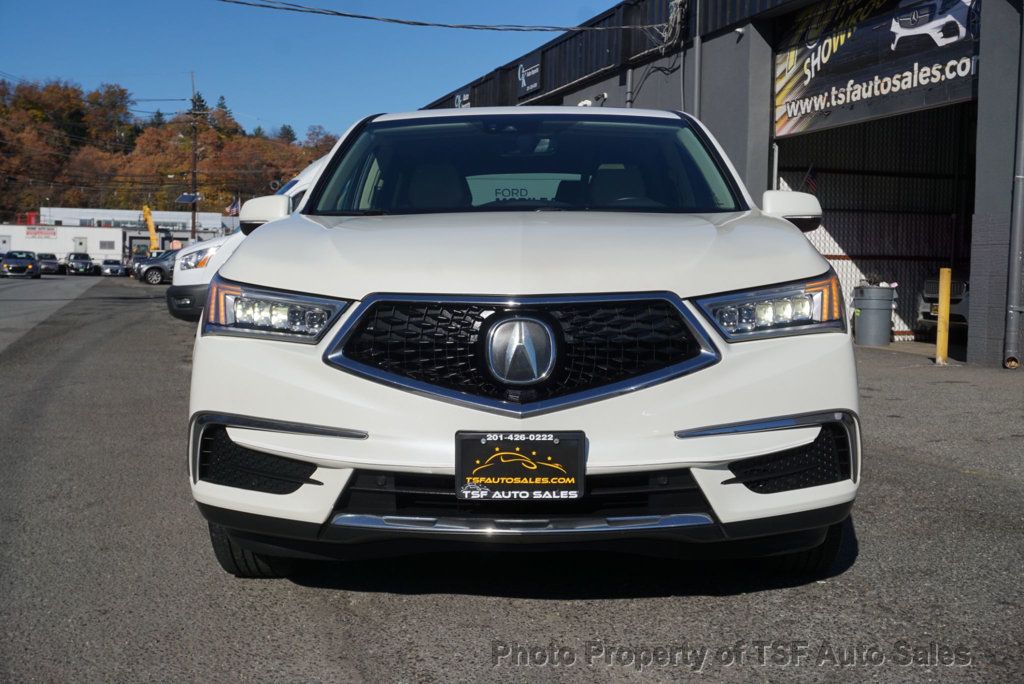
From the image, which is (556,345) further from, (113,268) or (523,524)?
(113,268)

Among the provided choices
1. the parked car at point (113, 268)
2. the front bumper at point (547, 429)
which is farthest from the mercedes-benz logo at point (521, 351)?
the parked car at point (113, 268)

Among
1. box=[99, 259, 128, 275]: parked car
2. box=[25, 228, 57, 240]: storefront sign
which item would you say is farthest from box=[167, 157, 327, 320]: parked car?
box=[25, 228, 57, 240]: storefront sign

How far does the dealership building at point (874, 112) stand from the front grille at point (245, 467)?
1016cm

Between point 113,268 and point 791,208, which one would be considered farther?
point 113,268

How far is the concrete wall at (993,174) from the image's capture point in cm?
1098

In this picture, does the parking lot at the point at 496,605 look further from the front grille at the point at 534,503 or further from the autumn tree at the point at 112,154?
the autumn tree at the point at 112,154

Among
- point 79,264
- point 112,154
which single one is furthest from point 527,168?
point 112,154

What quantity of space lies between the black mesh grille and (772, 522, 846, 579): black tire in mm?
937

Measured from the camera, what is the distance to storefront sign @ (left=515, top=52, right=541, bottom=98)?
2571 cm

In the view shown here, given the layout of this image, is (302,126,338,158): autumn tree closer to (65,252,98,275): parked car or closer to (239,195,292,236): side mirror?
(65,252,98,275): parked car

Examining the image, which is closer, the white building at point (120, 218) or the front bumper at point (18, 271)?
the front bumper at point (18, 271)

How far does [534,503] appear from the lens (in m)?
2.82

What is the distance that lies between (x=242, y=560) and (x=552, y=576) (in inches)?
41.1

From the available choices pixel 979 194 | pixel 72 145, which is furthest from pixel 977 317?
pixel 72 145
